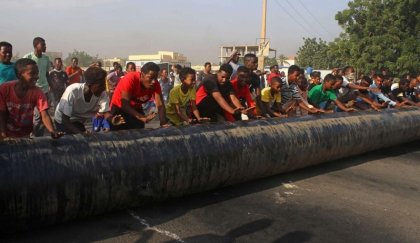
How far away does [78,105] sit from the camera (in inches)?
185

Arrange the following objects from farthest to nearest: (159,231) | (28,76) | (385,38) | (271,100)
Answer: (385,38), (271,100), (28,76), (159,231)

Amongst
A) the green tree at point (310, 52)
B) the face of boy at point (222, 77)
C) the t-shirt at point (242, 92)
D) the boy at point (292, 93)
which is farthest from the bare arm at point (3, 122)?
the green tree at point (310, 52)

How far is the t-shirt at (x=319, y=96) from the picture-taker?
27.1ft

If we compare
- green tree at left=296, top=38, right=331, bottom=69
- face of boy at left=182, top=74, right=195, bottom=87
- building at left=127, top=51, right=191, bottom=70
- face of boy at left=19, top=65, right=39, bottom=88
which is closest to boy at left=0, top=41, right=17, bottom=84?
face of boy at left=19, top=65, right=39, bottom=88

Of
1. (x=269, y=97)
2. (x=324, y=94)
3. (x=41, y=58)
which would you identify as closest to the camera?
(x=269, y=97)

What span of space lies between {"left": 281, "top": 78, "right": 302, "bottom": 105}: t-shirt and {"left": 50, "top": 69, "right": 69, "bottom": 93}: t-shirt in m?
6.22

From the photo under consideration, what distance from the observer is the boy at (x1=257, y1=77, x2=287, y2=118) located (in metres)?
6.86

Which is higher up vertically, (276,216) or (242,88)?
(242,88)

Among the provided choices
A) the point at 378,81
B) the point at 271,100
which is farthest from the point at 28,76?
the point at 378,81

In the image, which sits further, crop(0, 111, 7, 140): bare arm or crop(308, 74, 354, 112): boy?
crop(308, 74, 354, 112): boy

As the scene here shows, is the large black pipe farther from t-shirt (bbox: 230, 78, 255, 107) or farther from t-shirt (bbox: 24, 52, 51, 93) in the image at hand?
t-shirt (bbox: 24, 52, 51, 93)

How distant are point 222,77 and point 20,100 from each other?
275 cm

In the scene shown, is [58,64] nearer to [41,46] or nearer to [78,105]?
[41,46]

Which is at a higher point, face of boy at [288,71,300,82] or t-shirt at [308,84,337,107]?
face of boy at [288,71,300,82]
